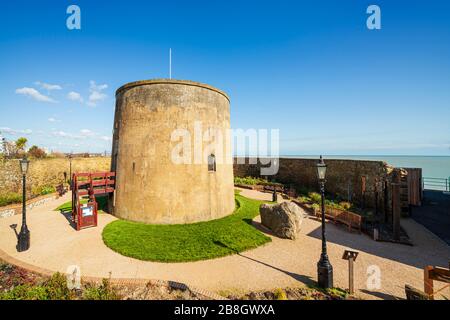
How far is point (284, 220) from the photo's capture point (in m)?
10.6

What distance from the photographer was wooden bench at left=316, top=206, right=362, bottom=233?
11.7 metres

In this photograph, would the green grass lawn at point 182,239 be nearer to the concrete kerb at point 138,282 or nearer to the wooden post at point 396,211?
the concrete kerb at point 138,282

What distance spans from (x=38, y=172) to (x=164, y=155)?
20267 mm

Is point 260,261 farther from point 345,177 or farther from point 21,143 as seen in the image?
point 21,143

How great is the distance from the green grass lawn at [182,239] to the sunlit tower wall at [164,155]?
99 centimetres

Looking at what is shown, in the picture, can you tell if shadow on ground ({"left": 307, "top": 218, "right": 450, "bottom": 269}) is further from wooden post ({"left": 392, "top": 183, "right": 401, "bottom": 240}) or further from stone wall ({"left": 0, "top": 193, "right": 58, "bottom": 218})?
stone wall ({"left": 0, "top": 193, "right": 58, "bottom": 218})

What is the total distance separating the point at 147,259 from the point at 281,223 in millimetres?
6469

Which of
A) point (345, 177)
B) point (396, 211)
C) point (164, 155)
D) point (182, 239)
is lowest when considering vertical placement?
point (182, 239)

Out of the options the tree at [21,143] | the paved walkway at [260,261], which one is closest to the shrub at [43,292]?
the paved walkway at [260,261]

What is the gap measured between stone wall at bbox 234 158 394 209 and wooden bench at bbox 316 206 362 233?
371cm

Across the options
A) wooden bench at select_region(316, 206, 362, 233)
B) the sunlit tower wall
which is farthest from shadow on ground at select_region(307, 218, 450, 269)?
the sunlit tower wall

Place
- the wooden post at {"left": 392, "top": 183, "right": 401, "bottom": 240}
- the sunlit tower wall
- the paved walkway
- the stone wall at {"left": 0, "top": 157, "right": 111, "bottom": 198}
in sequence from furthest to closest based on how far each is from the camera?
1. the stone wall at {"left": 0, "top": 157, "right": 111, "bottom": 198}
2. the sunlit tower wall
3. the wooden post at {"left": 392, "top": 183, "right": 401, "bottom": 240}
4. the paved walkway

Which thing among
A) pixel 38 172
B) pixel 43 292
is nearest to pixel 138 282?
pixel 43 292

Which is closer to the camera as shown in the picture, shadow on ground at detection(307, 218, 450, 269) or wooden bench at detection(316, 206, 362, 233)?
shadow on ground at detection(307, 218, 450, 269)
